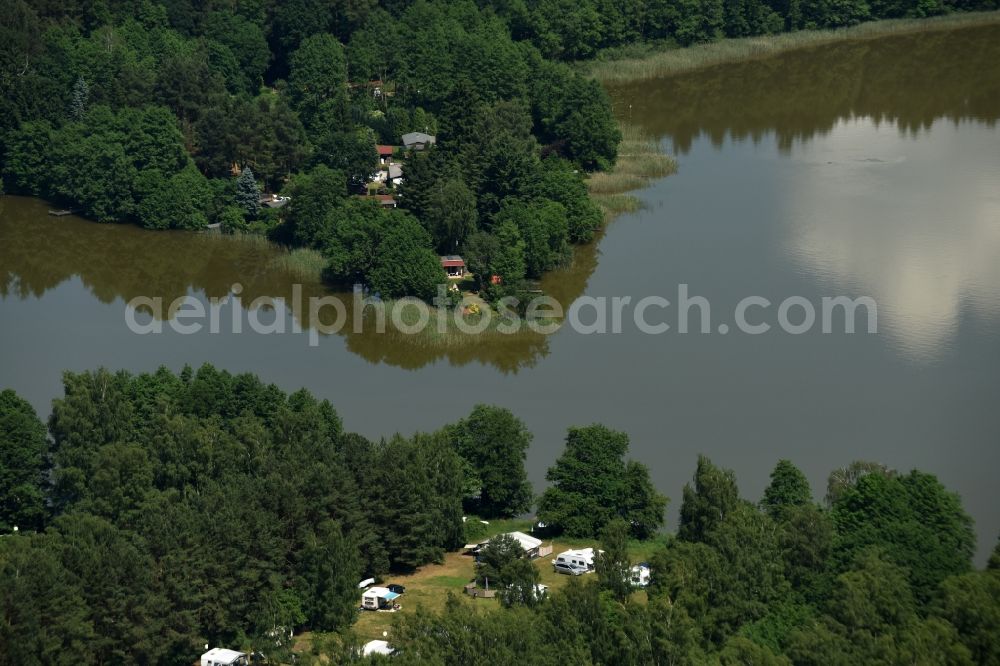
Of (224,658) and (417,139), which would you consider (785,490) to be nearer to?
(224,658)

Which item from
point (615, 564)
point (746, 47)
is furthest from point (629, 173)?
point (615, 564)

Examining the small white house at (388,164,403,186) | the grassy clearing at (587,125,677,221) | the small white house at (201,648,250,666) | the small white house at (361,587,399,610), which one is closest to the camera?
the small white house at (201,648,250,666)

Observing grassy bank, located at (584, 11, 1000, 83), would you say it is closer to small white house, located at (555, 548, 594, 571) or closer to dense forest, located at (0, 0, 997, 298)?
dense forest, located at (0, 0, 997, 298)

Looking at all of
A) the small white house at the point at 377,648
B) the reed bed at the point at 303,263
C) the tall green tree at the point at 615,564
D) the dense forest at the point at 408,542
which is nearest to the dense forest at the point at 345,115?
the reed bed at the point at 303,263

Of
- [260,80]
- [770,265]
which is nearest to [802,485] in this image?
[770,265]

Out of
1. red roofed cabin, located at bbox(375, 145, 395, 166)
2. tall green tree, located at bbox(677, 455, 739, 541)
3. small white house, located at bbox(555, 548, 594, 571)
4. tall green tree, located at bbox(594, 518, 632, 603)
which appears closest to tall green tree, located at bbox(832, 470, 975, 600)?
tall green tree, located at bbox(677, 455, 739, 541)

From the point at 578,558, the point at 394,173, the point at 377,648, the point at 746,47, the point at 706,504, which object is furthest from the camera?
the point at 746,47

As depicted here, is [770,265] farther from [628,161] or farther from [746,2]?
[746,2]
